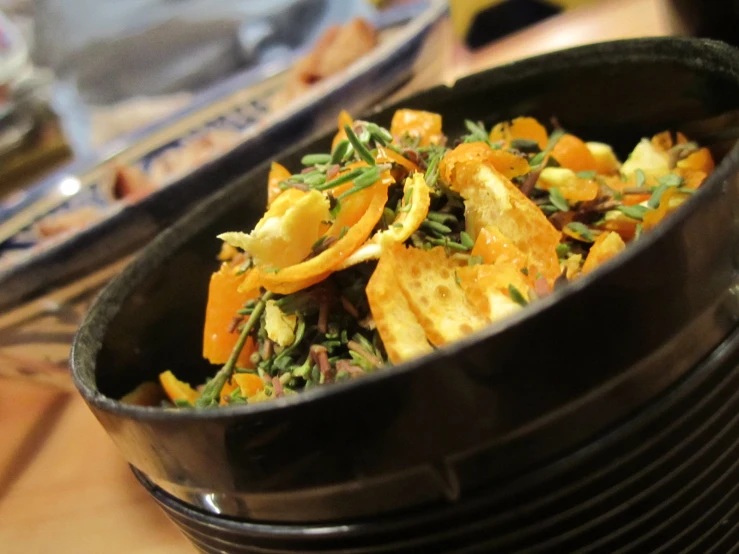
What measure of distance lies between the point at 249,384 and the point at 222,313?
0.08 metres

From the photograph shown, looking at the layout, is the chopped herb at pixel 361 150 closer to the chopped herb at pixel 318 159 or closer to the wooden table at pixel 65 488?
Answer: the chopped herb at pixel 318 159

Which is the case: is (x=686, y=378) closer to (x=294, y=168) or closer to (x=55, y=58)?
(x=294, y=168)

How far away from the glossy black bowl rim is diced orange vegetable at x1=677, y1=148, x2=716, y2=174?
62 mm

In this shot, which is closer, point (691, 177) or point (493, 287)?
point (493, 287)

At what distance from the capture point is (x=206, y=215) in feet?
1.73

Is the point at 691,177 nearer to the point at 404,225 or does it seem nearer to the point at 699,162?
the point at 699,162

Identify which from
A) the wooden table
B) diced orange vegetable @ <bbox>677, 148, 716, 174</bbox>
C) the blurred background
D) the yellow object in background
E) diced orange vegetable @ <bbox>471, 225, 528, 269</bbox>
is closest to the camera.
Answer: diced orange vegetable @ <bbox>471, 225, 528, 269</bbox>

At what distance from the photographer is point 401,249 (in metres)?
0.36

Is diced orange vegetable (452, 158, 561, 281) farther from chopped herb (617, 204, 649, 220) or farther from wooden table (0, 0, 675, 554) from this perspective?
wooden table (0, 0, 675, 554)

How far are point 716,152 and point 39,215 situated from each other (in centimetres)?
72

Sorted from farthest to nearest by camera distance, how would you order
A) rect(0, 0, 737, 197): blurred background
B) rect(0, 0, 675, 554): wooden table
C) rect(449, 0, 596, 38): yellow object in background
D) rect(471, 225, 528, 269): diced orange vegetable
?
rect(449, 0, 596, 38): yellow object in background, rect(0, 0, 737, 197): blurred background, rect(0, 0, 675, 554): wooden table, rect(471, 225, 528, 269): diced orange vegetable

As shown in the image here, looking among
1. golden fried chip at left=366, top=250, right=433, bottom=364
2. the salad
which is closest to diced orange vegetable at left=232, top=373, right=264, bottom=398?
the salad

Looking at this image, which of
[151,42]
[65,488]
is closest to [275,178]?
[65,488]

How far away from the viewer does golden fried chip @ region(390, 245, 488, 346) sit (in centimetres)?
32
